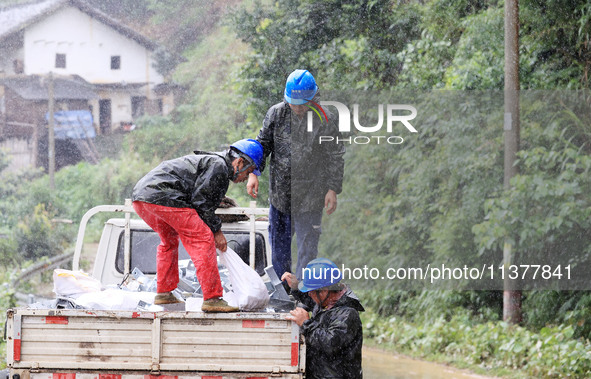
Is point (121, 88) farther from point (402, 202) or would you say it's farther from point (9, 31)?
point (402, 202)

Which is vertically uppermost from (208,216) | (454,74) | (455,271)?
(454,74)

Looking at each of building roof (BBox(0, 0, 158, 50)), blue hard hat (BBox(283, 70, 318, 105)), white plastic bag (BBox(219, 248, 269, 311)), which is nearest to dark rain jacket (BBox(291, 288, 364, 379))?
white plastic bag (BBox(219, 248, 269, 311))

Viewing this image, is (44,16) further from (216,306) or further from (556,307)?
(216,306)

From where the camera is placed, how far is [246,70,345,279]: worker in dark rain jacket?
673 centimetres

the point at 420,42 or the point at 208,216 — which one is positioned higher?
the point at 420,42

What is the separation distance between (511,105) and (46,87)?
104 ft

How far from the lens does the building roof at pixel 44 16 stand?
3969 centimetres

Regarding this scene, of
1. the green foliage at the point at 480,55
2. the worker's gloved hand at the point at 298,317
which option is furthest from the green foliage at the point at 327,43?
the worker's gloved hand at the point at 298,317

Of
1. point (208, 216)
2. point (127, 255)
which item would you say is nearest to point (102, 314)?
point (208, 216)

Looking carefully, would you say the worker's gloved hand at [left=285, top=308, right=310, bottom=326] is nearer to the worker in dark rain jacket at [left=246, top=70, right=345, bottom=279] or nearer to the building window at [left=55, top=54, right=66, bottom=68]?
the worker in dark rain jacket at [left=246, top=70, right=345, bottom=279]

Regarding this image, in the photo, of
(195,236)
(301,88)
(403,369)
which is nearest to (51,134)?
(403,369)

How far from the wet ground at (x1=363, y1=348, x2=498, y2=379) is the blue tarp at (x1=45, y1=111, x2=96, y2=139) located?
29159mm

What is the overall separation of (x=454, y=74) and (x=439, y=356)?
4376 mm

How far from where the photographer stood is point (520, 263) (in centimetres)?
1141
